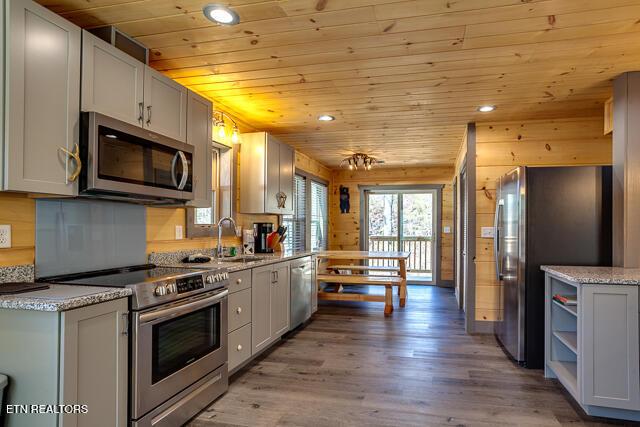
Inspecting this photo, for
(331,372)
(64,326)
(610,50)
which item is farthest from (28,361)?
(610,50)

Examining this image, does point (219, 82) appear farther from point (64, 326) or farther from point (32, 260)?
point (64, 326)

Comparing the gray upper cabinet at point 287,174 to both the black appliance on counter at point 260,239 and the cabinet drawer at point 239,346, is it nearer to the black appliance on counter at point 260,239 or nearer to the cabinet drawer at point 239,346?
the black appliance on counter at point 260,239

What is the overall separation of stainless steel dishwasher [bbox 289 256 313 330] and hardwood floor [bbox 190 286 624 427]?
194mm

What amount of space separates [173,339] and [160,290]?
344 millimetres

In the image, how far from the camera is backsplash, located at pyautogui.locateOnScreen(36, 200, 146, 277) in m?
2.18

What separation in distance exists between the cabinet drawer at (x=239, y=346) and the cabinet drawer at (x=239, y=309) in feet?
0.18

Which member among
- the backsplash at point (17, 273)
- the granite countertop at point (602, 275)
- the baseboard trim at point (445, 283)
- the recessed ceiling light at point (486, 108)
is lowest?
the baseboard trim at point (445, 283)

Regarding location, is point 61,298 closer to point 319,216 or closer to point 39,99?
point 39,99

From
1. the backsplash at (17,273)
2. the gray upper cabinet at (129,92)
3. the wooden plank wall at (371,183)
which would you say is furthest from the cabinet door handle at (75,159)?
the wooden plank wall at (371,183)

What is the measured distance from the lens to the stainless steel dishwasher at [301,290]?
13.9 ft

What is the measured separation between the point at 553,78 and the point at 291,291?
3.00 meters

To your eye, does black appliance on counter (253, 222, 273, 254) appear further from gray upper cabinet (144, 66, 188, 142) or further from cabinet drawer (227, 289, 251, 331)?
gray upper cabinet (144, 66, 188, 142)

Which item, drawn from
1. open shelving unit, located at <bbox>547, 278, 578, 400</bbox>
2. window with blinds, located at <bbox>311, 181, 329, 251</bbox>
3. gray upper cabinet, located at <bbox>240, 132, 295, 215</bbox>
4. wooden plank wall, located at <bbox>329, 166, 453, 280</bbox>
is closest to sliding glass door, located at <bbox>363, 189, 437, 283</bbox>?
wooden plank wall, located at <bbox>329, 166, 453, 280</bbox>

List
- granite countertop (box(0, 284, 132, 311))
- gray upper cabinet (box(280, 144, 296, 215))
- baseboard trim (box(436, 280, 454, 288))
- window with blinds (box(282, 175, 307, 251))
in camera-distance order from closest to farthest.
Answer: granite countertop (box(0, 284, 132, 311)) → gray upper cabinet (box(280, 144, 296, 215)) → window with blinds (box(282, 175, 307, 251)) → baseboard trim (box(436, 280, 454, 288))
